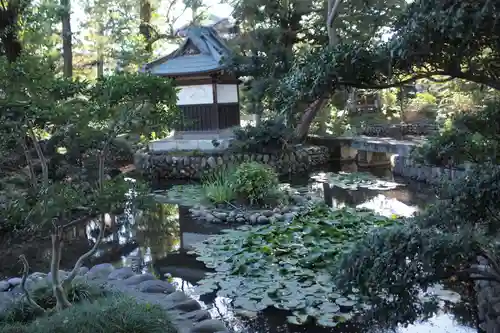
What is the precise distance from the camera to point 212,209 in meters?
9.34

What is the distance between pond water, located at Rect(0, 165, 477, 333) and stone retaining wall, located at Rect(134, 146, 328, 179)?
225 cm

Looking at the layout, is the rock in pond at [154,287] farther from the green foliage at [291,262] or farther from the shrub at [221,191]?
the shrub at [221,191]

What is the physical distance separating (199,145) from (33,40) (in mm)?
11640

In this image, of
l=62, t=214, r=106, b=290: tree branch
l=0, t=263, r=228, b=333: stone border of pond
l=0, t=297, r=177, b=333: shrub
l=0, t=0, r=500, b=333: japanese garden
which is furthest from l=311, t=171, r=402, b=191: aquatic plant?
l=0, t=297, r=177, b=333: shrub

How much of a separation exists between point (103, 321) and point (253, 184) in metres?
6.19

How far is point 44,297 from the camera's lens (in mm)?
4168

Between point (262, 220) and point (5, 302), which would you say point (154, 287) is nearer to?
point (5, 302)

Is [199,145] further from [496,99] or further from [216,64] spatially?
[496,99]

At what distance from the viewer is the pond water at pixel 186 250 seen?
456 cm

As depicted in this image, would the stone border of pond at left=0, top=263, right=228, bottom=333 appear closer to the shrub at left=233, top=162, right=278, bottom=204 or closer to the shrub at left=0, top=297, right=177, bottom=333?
the shrub at left=0, top=297, right=177, bottom=333

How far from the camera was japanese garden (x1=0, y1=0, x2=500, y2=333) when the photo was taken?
224 centimetres

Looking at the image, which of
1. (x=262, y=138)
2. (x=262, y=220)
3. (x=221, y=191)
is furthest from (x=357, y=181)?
(x=262, y=220)

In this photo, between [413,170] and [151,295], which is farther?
[413,170]

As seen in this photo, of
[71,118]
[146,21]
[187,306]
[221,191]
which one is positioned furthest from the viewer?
[146,21]
